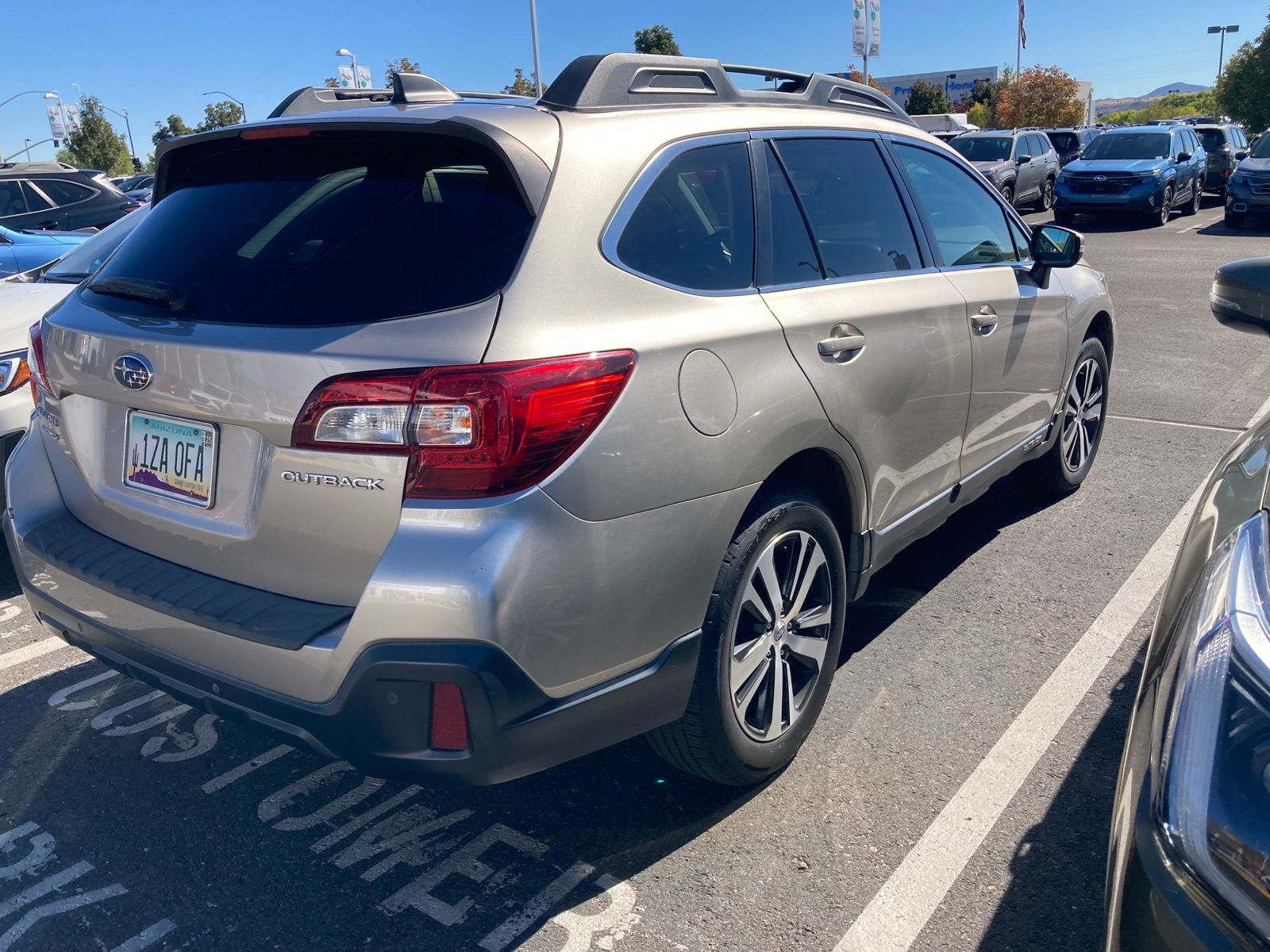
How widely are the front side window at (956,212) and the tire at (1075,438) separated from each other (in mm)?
907

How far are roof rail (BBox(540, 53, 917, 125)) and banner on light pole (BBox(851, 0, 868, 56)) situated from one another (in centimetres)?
3936

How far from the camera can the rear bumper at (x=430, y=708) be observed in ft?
6.91

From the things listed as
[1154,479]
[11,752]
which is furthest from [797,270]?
[1154,479]

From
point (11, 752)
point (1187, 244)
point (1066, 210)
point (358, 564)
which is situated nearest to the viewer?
point (358, 564)

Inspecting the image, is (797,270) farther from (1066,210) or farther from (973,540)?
(1066,210)

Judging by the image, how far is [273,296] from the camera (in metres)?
2.37

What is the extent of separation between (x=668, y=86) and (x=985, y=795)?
2.14 metres

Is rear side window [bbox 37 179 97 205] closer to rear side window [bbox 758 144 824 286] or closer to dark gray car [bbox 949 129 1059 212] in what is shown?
rear side window [bbox 758 144 824 286]

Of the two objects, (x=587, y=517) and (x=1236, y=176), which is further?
(x=1236, y=176)

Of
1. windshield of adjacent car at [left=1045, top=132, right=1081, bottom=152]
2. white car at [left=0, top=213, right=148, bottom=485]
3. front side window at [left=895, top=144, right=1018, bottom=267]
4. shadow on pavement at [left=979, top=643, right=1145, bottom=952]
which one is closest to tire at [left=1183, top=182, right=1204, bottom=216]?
windshield of adjacent car at [left=1045, top=132, right=1081, bottom=152]

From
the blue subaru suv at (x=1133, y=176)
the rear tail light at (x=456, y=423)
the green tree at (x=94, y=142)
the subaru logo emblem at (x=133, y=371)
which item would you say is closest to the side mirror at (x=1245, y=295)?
the rear tail light at (x=456, y=423)

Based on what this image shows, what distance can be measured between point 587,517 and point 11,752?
2190 mm

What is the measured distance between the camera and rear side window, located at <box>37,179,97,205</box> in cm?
1310

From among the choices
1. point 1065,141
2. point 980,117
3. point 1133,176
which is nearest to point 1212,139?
point 1065,141
